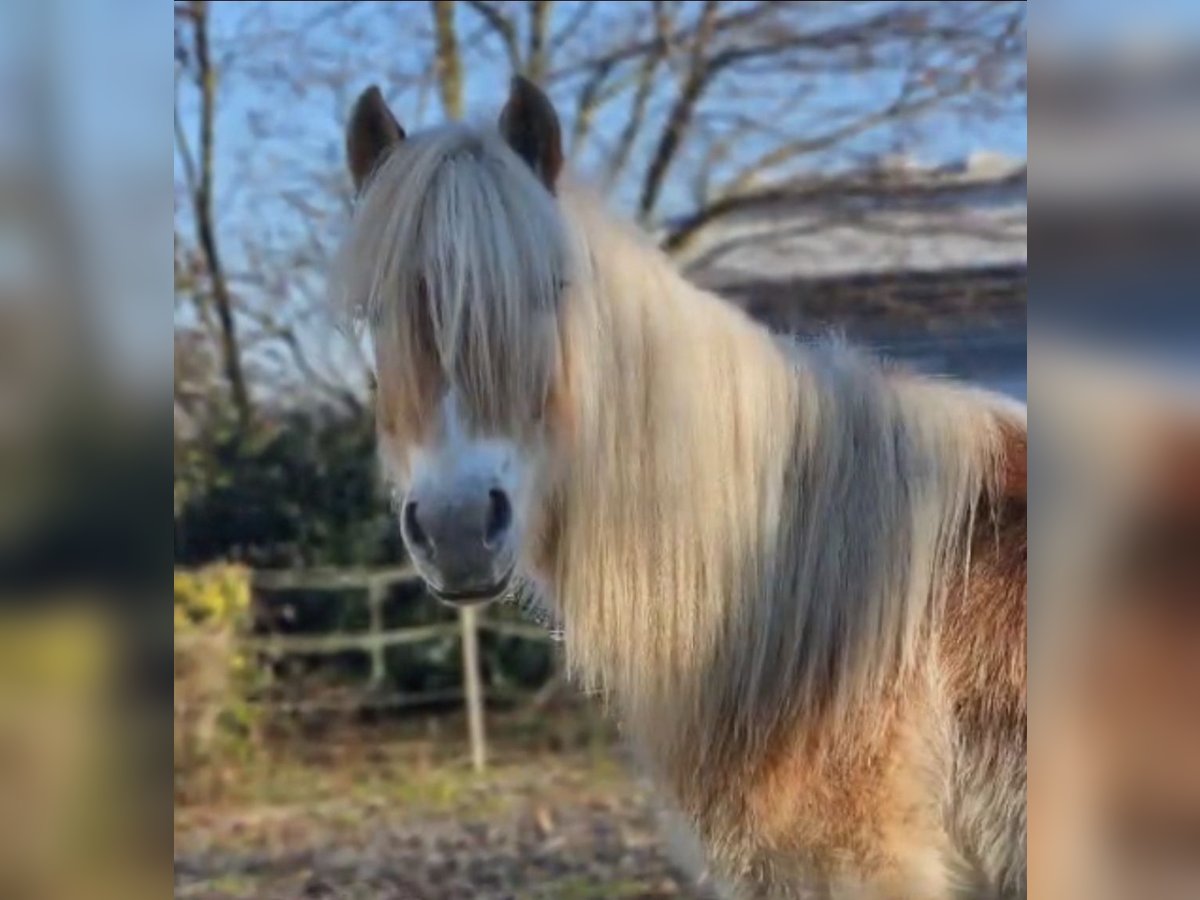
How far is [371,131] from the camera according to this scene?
2.15 m

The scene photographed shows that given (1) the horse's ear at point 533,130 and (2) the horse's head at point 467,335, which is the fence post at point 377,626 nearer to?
(2) the horse's head at point 467,335

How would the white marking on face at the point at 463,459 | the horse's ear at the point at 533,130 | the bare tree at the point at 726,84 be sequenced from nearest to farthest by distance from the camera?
the white marking on face at the point at 463,459 → the horse's ear at the point at 533,130 → the bare tree at the point at 726,84

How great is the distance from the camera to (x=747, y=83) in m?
2.24

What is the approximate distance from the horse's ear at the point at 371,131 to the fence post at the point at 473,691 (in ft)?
2.94

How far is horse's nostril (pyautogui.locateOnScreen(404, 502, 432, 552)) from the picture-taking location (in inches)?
79.4

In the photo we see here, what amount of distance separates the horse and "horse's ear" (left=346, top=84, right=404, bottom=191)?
2.4 inches

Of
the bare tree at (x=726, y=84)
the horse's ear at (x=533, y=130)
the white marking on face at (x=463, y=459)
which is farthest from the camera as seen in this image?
the bare tree at (x=726, y=84)

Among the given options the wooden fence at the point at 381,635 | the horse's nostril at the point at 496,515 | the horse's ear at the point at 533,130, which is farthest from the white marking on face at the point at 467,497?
the horse's ear at the point at 533,130

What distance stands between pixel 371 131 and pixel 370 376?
0.46 meters

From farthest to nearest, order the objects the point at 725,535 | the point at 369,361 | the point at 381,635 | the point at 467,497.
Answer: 1. the point at 381,635
2. the point at 369,361
3. the point at 725,535
4. the point at 467,497

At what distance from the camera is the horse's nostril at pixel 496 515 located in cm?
197

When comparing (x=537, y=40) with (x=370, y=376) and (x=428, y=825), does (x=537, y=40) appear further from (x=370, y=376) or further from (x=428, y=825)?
(x=428, y=825)

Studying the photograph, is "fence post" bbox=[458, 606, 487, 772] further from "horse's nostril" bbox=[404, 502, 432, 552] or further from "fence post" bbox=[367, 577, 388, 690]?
"horse's nostril" bbox=[404, 502, 432, 552]

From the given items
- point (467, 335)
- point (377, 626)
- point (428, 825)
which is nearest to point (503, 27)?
point (467, 335)
